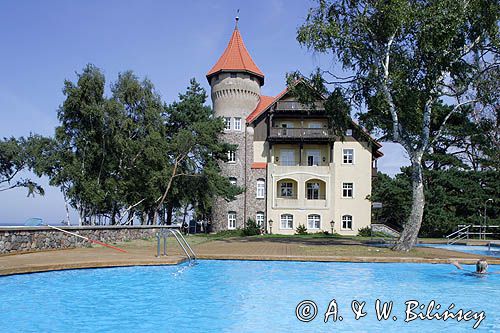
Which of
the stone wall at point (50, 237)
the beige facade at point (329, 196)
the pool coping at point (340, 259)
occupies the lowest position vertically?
the pool coping at point (340, 259)

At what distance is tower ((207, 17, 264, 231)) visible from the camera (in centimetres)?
3962

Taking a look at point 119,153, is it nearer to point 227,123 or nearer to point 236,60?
point 227,123

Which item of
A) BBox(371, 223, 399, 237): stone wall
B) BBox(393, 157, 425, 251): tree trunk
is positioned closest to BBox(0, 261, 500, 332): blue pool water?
BBox(393, 157, 425, 251): tree trunk

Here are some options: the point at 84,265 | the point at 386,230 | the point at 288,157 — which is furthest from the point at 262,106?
the point at 84,265

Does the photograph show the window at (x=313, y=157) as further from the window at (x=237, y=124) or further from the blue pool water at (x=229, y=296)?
the blue pool water at (x=229, y=296)

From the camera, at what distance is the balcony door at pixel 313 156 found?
40000 millimetres

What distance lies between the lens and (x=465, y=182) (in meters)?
36.5

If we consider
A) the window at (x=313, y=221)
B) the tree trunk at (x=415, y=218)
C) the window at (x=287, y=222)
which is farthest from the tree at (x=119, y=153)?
the tree trunk at (x=415, y=218)

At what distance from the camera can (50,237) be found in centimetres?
1678

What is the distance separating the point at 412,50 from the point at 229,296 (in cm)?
1393

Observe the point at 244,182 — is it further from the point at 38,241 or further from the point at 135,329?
the point at 135,329

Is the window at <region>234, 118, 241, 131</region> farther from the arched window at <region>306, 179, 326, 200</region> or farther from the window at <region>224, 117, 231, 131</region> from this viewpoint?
the arched window at <region>306, 179, 326, 200</region>

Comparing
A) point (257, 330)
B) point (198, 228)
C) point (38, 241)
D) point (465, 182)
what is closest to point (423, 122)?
point (257, 330)

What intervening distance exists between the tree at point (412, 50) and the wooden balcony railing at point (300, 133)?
1736cm
